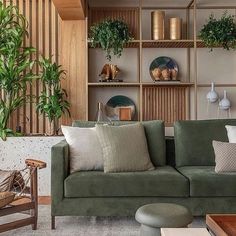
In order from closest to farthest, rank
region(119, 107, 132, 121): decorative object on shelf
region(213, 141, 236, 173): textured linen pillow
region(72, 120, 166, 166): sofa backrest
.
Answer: region(213, 141, 236, 173): textured linen pillow → region(72, 120, 166, 166): sofa backrest → region(119, 107, 132, 121): decorative object on shelf

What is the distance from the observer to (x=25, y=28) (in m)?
4.89

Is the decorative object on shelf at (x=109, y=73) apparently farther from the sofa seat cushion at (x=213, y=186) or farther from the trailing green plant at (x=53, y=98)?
the sofa seat cushion at (x=213, y=186)

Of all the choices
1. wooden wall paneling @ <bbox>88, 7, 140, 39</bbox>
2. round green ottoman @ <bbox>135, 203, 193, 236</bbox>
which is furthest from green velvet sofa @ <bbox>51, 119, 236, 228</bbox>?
wooden wall paneling @ <bbox>88, 7, 140, 39</bbox>

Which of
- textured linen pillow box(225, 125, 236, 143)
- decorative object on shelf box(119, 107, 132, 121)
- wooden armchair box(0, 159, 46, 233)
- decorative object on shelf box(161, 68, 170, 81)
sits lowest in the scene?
wooden armchair box(0, 159, 46, 233)

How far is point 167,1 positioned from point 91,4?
1016 mm

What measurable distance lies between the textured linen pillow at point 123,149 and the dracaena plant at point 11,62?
1.45 m

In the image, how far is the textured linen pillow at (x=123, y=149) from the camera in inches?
128

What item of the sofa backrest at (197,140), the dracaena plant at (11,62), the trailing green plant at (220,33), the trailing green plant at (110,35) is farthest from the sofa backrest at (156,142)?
the dracaena plant at (11,62)

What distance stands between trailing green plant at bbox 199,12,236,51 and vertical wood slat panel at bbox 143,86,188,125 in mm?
744

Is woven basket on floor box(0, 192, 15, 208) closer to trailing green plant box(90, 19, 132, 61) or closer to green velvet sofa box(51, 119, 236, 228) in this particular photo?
green velvet sofa box(51, 119, 236, 228)

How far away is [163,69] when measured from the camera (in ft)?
15.9

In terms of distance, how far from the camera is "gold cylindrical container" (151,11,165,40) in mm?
4707

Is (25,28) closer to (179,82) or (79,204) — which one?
(179,82)

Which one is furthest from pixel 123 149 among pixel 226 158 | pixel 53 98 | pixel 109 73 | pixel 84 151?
pixel 109 73
